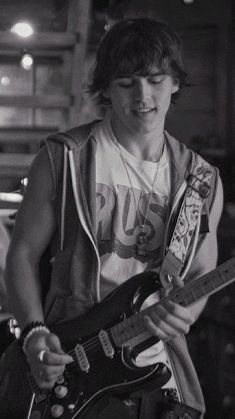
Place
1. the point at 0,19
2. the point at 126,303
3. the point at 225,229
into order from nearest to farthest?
the point at 126,303, the point at 225,229, the point at 0,19

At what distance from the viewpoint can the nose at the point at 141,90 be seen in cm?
108

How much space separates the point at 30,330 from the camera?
3.43ft

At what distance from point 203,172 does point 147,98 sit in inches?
6.4

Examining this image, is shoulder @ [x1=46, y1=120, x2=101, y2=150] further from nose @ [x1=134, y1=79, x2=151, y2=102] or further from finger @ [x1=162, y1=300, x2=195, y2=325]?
finger @ [x1=162, y1=300, x2=195, y2=325]

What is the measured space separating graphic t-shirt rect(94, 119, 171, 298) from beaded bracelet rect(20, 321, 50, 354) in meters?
0.11

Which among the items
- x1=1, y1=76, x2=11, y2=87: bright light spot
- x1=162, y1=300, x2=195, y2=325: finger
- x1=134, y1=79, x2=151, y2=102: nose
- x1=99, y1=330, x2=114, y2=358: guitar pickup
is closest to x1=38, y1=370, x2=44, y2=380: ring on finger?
x1=99, y1=330, x2=114, y2=358: guitar pickup

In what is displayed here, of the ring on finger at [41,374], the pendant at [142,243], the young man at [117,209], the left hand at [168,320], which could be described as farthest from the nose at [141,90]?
the ring on finger at [41,374]

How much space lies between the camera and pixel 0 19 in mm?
1405

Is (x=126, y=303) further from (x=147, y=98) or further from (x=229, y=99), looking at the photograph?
(x=229, y=99)

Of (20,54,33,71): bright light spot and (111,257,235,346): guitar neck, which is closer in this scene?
(111,257,235,346): guitar neck

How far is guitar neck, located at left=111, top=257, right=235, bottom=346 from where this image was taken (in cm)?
97

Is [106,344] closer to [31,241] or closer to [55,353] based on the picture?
[55,353]

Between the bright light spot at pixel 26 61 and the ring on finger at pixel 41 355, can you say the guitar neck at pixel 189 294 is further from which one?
the bright light spot at pixel 26 61

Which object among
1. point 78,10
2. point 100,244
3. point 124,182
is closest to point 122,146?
point 124,182
